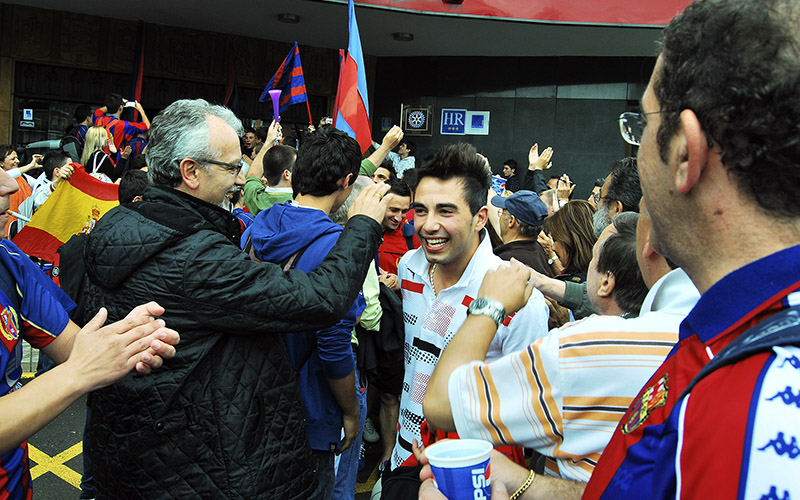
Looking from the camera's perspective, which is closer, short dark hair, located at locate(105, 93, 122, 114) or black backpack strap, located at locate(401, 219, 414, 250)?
black backpack strap, located at locate(401, 219, 414, 250)

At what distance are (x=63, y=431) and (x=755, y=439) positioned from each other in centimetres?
562

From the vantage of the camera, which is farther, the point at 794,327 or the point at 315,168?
the point at 315,168

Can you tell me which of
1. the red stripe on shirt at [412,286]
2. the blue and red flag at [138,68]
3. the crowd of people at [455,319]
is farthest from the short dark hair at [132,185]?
the blue and red flag at [138,68]

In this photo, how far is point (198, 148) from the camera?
2238 millimetres

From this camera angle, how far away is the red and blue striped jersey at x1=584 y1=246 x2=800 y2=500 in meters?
0.72

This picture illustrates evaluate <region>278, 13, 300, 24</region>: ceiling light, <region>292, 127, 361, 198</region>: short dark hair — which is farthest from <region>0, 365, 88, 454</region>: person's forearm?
<region>278, 13, 300, 24</region>: ceiling light

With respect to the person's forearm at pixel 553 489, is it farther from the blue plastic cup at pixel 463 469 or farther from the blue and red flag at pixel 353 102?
the blue and red flag at pixel 353 102

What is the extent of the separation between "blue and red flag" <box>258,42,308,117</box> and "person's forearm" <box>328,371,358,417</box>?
4771 mm

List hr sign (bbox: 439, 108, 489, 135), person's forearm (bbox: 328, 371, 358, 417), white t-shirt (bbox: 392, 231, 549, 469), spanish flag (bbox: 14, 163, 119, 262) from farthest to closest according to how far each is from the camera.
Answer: hr sign (bbox: 439, 108, 489, 135)
spanish flag (bbox: 14, 163, 119, 262)
person's forearm (bbox: 328, 371, 358, 417)
white t-shirt (bbox: 392, 231, 549, 469)

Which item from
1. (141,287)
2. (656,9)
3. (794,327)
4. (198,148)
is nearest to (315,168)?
(198,148)

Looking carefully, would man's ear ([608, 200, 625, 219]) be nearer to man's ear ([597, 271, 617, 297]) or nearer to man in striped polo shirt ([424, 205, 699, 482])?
man's ear ([597, 271, 617, 297])

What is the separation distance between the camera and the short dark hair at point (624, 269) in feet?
6.42

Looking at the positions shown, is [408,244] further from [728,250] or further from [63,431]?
[728,250]

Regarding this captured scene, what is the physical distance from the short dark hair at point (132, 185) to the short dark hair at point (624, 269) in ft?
11.1
